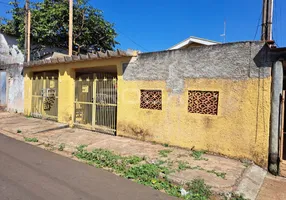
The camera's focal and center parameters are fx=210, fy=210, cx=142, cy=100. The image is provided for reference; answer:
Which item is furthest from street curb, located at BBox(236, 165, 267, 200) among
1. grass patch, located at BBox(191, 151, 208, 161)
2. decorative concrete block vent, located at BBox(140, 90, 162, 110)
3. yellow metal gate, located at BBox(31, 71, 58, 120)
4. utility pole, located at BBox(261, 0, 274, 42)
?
yellow metal gate, located at BBox(31, 71, 58, 120)

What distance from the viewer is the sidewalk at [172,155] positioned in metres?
3.80

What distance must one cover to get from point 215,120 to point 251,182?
1.65 meters

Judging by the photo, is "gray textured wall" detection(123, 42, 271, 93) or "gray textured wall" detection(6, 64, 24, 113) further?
"gray textured wall" detection(6, 64, 24, 113)

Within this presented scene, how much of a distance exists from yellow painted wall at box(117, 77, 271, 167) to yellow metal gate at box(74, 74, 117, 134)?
2.69 feet

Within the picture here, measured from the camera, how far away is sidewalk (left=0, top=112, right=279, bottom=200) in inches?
150

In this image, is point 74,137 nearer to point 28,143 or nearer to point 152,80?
point 28,143

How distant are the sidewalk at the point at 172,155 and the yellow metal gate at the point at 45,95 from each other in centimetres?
142

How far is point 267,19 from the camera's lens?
719 cm

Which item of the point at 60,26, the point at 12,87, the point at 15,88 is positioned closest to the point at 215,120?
the point at 15,88

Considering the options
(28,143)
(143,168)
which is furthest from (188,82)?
(28,143)

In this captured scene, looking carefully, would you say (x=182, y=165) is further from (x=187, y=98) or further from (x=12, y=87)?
(x=12, y=87)

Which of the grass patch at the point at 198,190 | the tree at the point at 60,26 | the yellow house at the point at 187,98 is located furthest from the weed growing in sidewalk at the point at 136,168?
the tree at the point at 60,26

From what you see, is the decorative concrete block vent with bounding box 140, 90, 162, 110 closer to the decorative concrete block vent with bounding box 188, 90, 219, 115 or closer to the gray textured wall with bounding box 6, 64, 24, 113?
the decorative concrete block vent with bounding box 188, 90, 219, 115

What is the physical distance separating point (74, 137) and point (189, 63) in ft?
14.2
